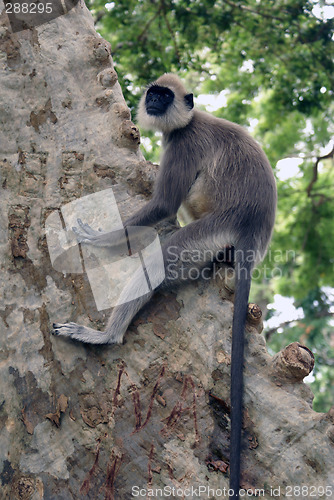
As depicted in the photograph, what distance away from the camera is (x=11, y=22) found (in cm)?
339

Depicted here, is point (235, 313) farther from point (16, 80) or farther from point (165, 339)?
point (16, 80)

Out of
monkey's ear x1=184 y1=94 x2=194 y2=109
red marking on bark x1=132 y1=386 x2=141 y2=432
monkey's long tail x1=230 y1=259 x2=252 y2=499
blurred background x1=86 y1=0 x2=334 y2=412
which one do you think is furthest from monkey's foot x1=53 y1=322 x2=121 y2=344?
blurred background x1=86 y1=0 x2=334 y2=412

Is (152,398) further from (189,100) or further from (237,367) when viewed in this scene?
(189,100)

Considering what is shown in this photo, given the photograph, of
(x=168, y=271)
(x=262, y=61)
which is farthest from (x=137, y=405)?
(x=262, y=61)

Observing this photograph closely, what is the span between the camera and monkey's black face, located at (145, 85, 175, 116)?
396 cm

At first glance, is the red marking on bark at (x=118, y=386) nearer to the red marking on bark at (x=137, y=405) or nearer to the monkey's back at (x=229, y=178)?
the red marking on bark at (x=137, y=405)

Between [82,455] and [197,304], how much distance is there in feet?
3.20

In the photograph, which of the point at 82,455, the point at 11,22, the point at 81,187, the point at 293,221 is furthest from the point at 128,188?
the point at 293,221

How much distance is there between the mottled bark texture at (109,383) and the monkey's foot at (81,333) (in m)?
0.05

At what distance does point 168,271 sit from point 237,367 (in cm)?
76

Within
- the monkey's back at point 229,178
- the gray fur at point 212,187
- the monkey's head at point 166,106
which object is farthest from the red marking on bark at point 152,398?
the monkey's head at point 166,106

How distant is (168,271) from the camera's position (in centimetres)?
304

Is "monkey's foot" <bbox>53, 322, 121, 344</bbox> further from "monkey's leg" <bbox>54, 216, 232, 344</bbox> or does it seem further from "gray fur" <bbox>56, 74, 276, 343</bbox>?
"gray fur" <bbox>56, 74, 276, 343</bbox>

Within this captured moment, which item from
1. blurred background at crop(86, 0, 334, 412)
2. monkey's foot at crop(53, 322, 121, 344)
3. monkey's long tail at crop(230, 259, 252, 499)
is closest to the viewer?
monkey's long tail at crop(230, 259, 252, 499)
